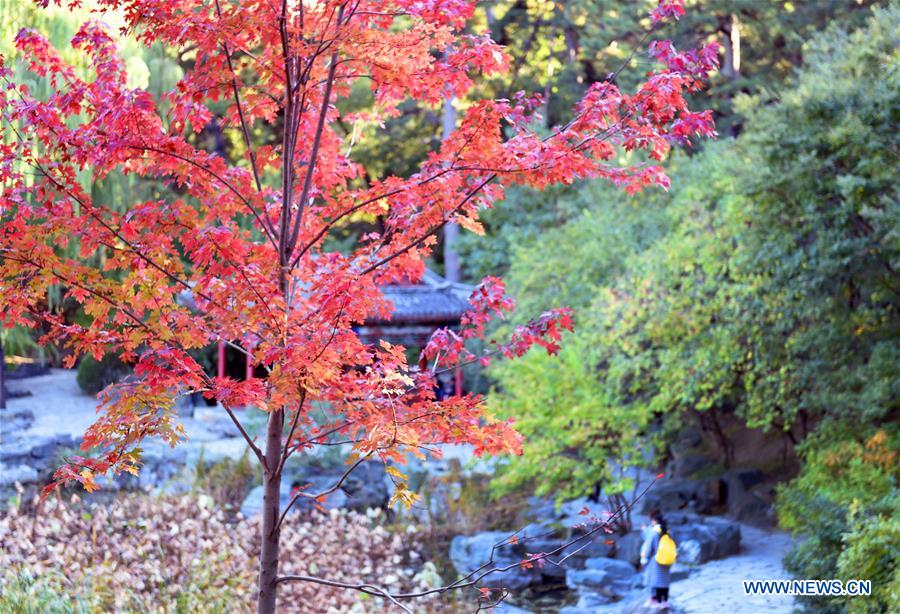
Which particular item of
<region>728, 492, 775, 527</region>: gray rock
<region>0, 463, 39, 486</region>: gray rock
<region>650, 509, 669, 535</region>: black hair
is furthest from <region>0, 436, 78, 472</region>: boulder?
<region>728, 492, 775, 527</region>: gray rock

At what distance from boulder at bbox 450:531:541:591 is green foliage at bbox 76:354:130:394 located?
851 cm

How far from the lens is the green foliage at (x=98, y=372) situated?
17.8 metres

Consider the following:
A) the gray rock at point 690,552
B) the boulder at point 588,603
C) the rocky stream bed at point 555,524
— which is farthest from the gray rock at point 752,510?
the boulder at point 588,603

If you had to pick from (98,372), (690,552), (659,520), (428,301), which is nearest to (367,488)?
(690,552)

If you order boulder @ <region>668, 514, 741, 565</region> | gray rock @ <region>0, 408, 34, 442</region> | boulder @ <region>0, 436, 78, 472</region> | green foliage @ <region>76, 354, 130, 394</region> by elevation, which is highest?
green foliage @ <region>76, 354, 130, 394</region>

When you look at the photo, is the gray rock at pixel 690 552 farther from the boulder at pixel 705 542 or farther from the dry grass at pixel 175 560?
the dry grass at pixel 175 560

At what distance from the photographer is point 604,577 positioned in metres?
10.7

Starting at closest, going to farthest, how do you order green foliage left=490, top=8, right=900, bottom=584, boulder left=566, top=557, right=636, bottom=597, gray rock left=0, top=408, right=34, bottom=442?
green foliage left=490, top=8, right=900, bottom=584 → boulder left=566, top=557, right=636, bottom=597 → gray rock left=0, top=408, right=34, bottom=442

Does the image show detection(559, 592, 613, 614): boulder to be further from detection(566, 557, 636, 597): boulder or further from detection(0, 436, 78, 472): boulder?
detection(0, 436, 78, 472): boulder

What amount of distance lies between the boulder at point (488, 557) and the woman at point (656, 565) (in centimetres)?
195

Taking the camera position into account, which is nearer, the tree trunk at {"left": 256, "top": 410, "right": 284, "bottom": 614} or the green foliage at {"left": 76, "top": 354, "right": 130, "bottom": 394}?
the tree trunk at {"left": 256, "top": 410, "right": 284, "bottom": 614}

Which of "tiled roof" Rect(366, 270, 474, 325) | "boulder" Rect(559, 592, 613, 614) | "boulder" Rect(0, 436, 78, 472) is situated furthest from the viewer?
"tiled roof" Rect(366, 270, 474, 325)

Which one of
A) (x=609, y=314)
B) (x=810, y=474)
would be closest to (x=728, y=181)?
(x=609, y=314)

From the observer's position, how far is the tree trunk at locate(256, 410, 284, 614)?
166 inches
